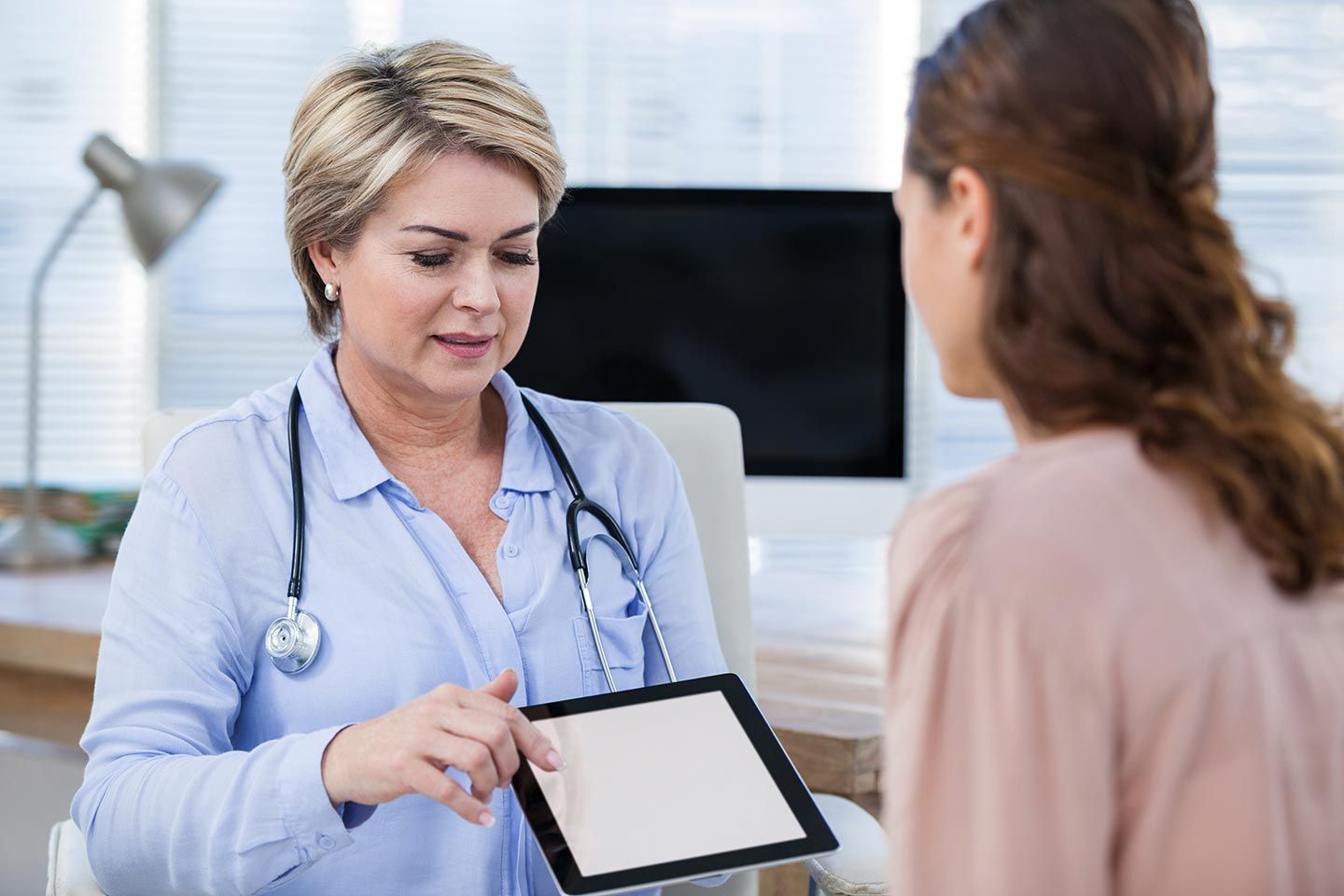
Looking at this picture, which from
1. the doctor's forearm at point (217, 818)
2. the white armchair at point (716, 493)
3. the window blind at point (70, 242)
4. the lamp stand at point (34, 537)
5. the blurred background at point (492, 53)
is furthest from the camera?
the window blind at point (70, 242)

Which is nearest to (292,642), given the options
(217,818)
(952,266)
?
(217,818)

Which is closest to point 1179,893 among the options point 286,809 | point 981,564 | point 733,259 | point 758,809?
point 981,564

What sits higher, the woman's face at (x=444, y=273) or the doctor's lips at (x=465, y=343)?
the woman's face at (x=444, y=273)

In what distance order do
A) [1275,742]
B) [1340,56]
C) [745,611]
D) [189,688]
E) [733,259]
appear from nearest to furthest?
[1275,742]
[189,688]
[745,611]
[733,259]
[1340,56]

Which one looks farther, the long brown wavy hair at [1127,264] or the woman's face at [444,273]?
the woman's face at [444,273]

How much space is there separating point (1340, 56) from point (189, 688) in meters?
2.96

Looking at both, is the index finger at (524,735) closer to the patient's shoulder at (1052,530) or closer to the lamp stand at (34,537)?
the patient's shoulder at (1052,530)

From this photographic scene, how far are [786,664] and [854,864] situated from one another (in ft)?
2.02

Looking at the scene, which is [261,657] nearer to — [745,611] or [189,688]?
[189,688]

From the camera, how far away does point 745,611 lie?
4.89 ft

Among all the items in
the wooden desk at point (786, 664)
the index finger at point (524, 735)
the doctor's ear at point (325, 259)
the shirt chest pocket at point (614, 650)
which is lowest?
the wooden desk at point (786, 664)

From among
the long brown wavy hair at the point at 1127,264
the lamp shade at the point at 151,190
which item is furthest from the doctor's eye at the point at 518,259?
the lamp shade at the point at 151,190

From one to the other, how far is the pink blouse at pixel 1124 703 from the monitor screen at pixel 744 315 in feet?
4.78

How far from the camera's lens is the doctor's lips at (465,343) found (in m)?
1.22
